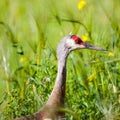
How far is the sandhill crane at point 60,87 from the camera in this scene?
859cm

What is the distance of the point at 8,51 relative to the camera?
10.1 metres

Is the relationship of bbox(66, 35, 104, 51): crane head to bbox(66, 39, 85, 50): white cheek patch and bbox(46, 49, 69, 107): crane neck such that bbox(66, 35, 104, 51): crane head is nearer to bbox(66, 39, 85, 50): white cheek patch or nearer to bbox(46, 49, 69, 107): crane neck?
bbox(66, 39, 85, 50): white cheek patch

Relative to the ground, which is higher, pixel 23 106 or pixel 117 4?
pixel 117 4

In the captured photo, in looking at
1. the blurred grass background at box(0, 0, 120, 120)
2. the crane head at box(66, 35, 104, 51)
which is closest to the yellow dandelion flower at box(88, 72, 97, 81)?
the blurred grass background at box(0, 0, 120, 120)

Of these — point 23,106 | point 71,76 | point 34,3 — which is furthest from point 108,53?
point 34,3

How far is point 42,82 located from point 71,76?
17.3 inches

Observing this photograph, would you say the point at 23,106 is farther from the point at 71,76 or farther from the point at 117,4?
the point at 117,4

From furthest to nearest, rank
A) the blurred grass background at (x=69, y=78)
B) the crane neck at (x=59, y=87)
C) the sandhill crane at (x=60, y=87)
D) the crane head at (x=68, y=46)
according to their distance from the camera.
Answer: the blurred grass background at (x=69, y=78) → the crane head at (x=68, y=46) → the crane neck at (x=59, y=87) → the sandhill crane at (x=60, y=87)

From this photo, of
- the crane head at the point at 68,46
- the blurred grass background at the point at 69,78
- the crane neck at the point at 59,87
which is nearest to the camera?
the crane neck at the point at 59,87

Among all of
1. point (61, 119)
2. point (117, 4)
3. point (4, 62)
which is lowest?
point (61, 119)

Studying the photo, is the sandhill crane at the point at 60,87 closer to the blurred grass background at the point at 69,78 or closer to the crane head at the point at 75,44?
the crane head at the point at 75,44

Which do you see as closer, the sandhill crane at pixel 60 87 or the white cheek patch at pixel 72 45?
the sandhill crane at pixel 60 87

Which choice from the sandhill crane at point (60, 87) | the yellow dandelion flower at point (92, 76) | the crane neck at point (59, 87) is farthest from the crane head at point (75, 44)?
the yellow dandelion flower at point (92, 76)

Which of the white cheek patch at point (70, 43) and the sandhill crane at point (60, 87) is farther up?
the white cheek patch at point (70, 43)
